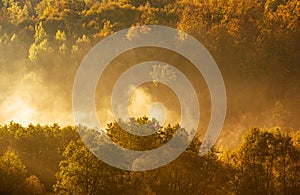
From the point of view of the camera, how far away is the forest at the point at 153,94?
53375 millimetres

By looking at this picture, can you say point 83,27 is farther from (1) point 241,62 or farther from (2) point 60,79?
(1) point 241,62

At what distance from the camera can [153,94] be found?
103 metres

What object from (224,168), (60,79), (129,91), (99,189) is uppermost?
(60,79)

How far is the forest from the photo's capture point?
2101 inches

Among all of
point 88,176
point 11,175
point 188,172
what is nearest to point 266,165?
point 188,172

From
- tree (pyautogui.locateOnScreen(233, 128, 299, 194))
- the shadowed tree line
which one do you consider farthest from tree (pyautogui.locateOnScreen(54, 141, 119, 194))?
tree (pyautogui.locateOnScreen(233, 128, 299, 194))

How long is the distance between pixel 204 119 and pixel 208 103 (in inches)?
181

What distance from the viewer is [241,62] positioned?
104 m

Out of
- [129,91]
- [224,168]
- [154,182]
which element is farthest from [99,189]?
[129,91]

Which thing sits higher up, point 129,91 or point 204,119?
point 129,91

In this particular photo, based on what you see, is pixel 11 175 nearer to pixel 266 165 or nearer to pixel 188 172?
pixel 188 172

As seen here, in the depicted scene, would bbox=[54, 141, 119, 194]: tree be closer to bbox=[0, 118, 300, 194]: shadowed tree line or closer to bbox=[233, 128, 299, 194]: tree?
bbox=[0, 118, 300, 194]: shadowed tree line

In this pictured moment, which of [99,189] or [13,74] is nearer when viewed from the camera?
[99,189]

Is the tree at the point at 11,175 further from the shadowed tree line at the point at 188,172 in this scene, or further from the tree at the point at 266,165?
the tree at the point at 266,165
